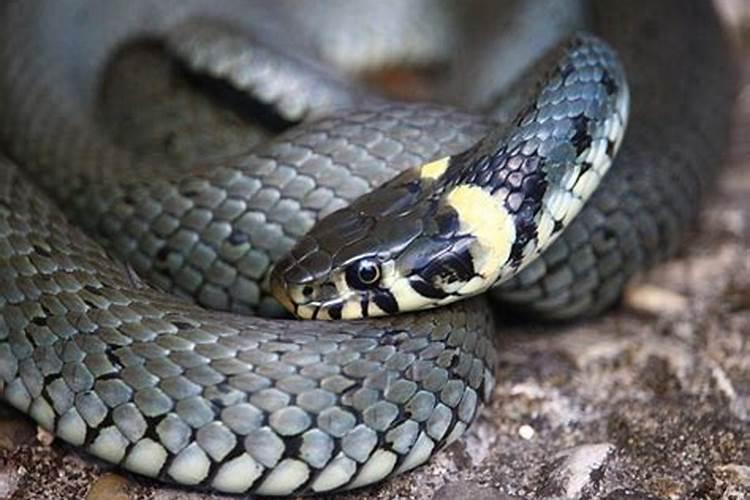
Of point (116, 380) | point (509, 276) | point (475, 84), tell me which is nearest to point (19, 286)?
point (116, 380)

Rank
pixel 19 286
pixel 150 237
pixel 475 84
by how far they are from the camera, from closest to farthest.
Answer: pixel 19 286, pixel 150 237, pixel 475 84

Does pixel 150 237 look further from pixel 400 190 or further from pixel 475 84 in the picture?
pixel 475 84

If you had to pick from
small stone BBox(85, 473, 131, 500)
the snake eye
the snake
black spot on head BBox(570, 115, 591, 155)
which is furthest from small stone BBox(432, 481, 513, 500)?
black spot on head BBox(570, 115, 591, 155)

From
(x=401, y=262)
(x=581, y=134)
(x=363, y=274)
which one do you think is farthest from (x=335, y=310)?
(x=581, y=134)

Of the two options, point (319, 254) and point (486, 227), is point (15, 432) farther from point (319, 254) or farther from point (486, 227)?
point (486, 227)

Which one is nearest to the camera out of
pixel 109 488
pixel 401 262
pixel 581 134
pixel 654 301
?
pixel 109 488

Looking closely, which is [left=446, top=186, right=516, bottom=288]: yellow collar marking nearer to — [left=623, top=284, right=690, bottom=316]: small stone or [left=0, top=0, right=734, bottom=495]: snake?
[left=0, top=0, right=734, bottom=495]: snake
